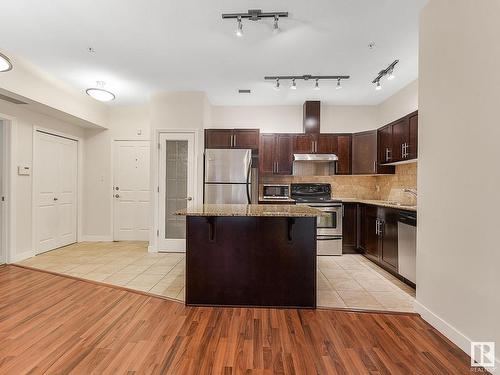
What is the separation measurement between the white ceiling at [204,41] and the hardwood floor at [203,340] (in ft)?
9.16

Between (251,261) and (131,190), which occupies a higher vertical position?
(131,190)

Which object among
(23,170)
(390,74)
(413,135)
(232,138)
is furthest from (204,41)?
(23,170)

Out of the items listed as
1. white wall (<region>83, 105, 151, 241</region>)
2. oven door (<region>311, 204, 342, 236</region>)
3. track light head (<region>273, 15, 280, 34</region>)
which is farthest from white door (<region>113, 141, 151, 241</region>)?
track light head (<region>273, 15, 280, 34</region>)

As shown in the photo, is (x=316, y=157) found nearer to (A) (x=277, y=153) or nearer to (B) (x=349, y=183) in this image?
(A) (x=277, y=153)

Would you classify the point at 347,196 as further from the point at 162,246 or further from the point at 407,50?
the point at 162,246

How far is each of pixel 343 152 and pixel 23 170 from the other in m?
5.32

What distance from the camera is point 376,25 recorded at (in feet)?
8.65

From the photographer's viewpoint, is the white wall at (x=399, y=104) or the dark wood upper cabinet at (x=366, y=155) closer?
the white wall at (x=399, y=104)

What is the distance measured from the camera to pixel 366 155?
15.0 ft

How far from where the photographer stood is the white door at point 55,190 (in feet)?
Answer: 14.4

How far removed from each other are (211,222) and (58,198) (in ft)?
12.7

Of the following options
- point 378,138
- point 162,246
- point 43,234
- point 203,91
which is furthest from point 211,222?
point 43,234

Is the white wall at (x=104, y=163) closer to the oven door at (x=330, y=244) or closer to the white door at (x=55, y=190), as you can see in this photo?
the white door at (x=55, y=190)

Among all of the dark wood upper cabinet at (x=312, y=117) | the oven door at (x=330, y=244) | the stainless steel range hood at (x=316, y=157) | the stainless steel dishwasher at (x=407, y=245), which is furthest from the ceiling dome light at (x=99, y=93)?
the stainless steel dishwasher at (x=407, y=245)
